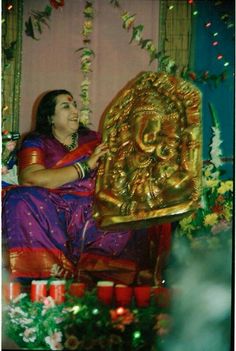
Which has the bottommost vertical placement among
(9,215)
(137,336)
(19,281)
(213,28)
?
(137,336)

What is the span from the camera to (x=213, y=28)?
10.1ft

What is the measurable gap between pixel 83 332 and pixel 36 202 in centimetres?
58

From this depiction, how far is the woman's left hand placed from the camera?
10.1 ft

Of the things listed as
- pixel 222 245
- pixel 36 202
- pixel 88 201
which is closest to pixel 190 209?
pixel 222 245

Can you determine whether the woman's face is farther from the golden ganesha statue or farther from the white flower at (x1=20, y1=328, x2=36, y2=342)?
the white flower at (x1=20, y1=328, x2=36, y2=342)

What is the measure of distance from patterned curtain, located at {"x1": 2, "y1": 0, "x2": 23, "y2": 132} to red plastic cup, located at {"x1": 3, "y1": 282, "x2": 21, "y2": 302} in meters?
0.67

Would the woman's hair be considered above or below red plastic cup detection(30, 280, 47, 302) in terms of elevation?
above

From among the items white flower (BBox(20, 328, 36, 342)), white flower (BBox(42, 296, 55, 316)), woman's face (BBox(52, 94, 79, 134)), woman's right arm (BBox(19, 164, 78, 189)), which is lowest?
white flower (BBox(20, 328, 36, 342))

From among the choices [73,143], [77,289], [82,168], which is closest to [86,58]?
[73,143]

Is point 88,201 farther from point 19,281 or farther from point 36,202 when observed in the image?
point 19,281

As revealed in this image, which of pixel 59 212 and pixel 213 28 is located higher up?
pixel 213 28

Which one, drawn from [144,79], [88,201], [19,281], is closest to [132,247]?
[88,201]

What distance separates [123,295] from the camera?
2.96 m

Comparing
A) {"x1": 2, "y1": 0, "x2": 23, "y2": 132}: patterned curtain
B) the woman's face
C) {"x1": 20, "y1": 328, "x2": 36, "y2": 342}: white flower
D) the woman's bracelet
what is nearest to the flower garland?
the woman's face
